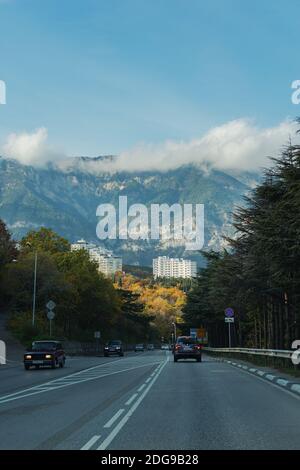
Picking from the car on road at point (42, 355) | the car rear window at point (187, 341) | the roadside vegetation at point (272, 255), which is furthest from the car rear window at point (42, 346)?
the roadside vegetation at point (272, 255)

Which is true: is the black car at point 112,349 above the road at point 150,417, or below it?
above

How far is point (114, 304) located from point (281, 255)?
7624 centimetres

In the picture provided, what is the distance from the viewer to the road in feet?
34.3

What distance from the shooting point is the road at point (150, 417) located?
34.3ft

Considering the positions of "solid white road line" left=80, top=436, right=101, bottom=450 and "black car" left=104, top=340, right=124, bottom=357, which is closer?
"solid white road line" left=80, top=436, right=101, bottom=450

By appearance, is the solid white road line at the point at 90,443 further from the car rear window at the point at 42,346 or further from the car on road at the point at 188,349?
the car on road at the point at 188,349

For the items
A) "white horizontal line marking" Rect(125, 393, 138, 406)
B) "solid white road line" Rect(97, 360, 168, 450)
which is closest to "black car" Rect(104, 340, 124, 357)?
"white horizontal line marking" Rect(125, 393, 138, 406)

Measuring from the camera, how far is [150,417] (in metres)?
13.8

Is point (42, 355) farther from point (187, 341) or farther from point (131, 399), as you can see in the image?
point (131, 399)

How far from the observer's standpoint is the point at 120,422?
12961 millimetres

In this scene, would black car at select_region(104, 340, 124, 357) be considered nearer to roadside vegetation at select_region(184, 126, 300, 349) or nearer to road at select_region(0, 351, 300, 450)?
roadside vegetation at select_region(184, 126, 300, 349)

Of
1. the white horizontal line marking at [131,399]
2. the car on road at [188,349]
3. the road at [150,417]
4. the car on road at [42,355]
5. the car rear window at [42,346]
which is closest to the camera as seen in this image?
the road at [150,417]
